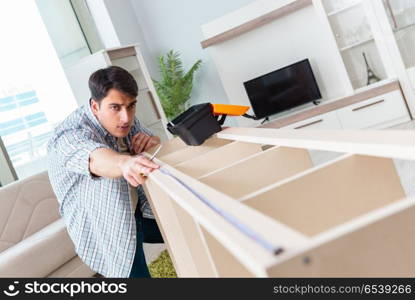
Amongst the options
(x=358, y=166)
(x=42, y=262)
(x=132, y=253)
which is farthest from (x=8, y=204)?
(x=358, y=166)

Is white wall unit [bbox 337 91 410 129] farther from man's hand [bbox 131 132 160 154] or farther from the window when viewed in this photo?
man's hand [bbox 131 132 160 154]

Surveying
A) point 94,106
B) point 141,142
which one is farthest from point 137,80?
point 94,106

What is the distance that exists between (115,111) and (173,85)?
4.10m

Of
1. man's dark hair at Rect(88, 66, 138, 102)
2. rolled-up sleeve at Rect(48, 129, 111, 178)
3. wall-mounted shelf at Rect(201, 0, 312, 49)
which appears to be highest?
wall-mounted shelf at Rect(201, 0, 312, 49)

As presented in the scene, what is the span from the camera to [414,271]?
834mm

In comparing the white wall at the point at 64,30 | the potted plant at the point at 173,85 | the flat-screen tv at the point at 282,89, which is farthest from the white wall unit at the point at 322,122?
the white wall at the point at 64,30

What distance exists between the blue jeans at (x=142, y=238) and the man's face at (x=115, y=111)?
0.44 metres

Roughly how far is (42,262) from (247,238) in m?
2.71

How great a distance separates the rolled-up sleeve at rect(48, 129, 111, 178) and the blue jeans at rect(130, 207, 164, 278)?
46 cm

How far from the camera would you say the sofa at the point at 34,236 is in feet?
10.0

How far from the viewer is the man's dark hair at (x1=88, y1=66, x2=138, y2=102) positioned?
1999 millimetres

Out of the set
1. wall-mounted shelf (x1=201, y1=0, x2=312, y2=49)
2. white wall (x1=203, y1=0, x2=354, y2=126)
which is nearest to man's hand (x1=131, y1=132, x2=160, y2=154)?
white wall (x1=203, y1=0, x2=354, y2=126)

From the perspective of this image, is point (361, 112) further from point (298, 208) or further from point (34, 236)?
point (298, 208)

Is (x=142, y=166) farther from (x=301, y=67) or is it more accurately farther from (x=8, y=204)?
(x=301, y=67)
